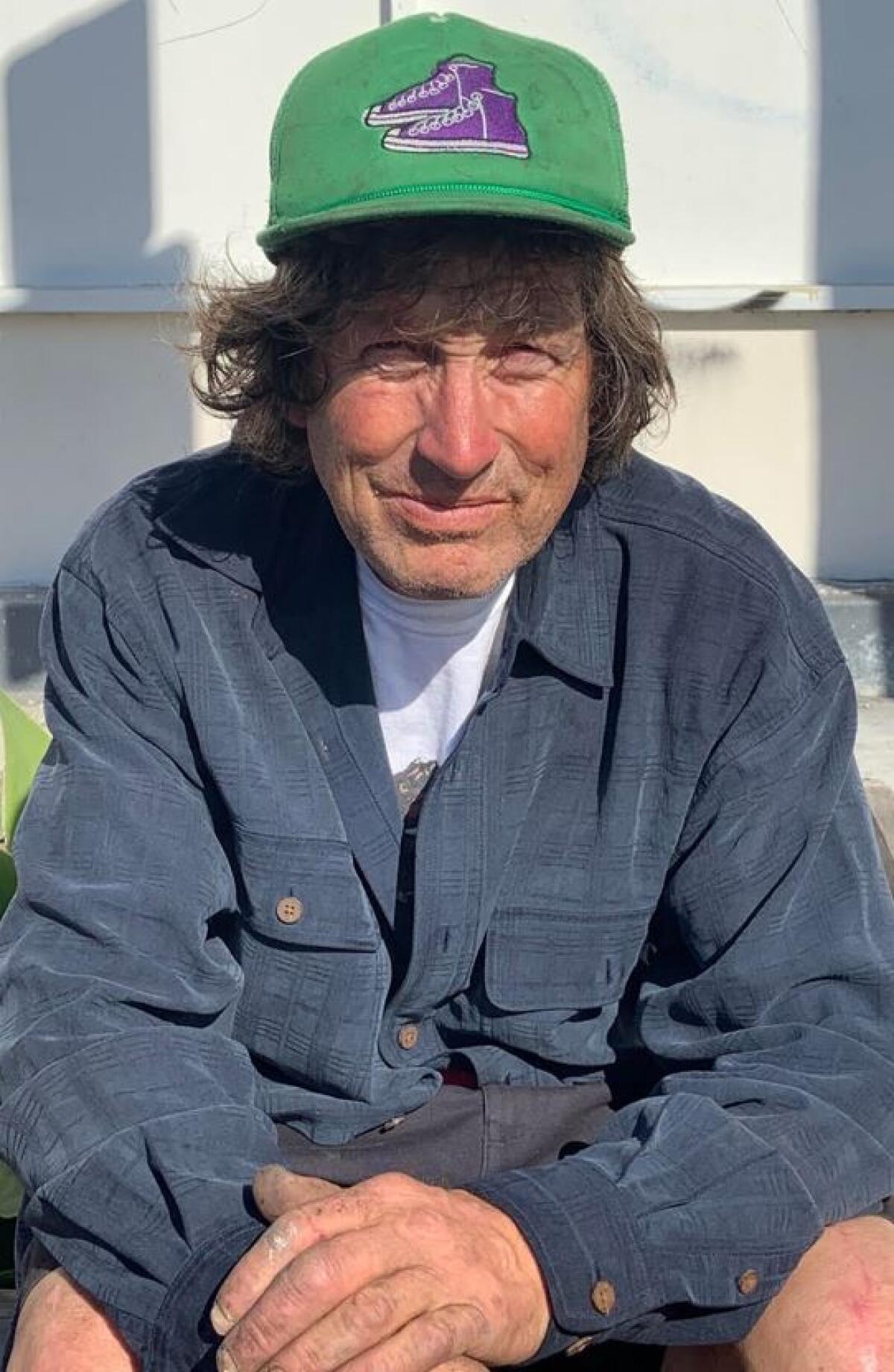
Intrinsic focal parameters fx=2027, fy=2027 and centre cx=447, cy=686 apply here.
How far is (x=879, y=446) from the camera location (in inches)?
187

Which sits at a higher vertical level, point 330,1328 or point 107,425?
point 107,425

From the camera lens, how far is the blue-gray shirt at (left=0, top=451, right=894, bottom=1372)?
2039 millimetres

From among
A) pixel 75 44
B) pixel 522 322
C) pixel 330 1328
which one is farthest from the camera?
pixel 75 44

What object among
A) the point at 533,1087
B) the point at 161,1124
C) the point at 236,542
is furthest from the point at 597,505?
the point at 161,1124

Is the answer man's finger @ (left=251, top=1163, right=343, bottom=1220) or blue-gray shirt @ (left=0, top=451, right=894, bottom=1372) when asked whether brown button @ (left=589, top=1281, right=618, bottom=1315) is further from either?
man's finger @ (left=251, top=1163, right=343, bottom=1220)

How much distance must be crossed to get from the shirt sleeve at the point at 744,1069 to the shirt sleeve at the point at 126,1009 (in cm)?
29

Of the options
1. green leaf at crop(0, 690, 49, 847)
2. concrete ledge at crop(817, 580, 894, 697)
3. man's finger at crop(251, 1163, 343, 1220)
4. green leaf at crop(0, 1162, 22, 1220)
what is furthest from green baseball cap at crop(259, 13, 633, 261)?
concrete ledge at crop(817, 580, 894, 697)

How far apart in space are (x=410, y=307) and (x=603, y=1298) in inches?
39.5

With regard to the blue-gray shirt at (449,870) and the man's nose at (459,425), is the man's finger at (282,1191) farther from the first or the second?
the man's nose at (459,425)

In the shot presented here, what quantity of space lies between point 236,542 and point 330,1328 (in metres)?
0.91

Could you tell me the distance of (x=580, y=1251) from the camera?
1.89m

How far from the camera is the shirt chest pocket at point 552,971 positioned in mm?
2254

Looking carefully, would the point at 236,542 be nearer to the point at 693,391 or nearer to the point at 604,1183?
the point at 604,1183

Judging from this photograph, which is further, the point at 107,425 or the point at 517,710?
the point at 107,425
